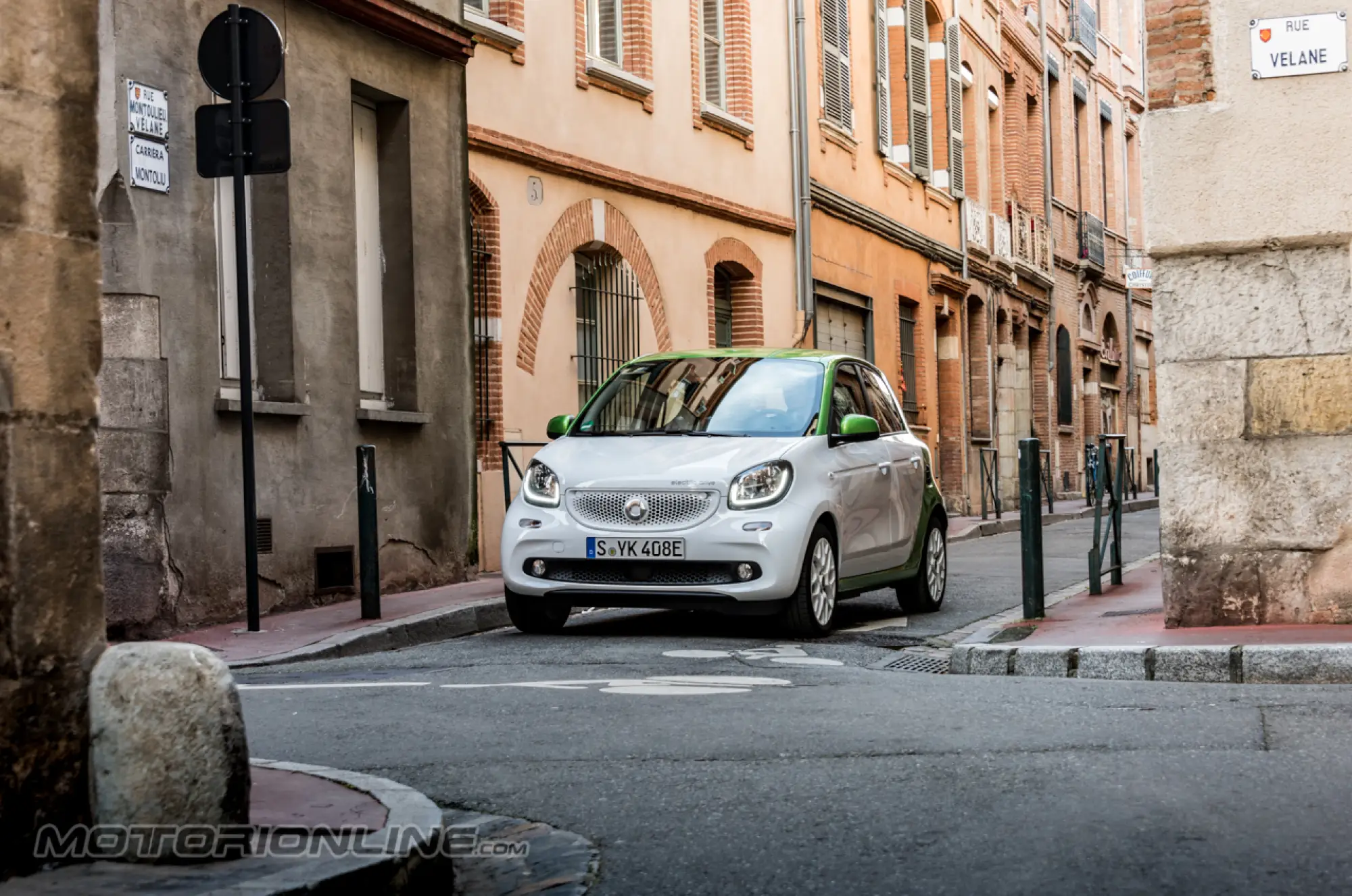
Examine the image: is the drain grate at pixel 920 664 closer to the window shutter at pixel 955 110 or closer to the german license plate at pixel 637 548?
the german license plate at pixel 637 548

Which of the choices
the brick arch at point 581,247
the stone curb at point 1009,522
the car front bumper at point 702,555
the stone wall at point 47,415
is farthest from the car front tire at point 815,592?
the stone curb at point 1009,522

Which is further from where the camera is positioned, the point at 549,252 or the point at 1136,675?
the point at 549,252

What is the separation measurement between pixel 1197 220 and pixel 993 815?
5.46m

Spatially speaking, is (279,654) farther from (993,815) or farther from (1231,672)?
(993,815)

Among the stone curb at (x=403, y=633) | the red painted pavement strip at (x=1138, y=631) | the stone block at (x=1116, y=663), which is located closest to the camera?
the stone block at (x=1116, y=663)

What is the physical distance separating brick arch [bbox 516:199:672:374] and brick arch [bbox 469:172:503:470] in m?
0.45

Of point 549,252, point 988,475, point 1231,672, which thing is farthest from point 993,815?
point 988,475

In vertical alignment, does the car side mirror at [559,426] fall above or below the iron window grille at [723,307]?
below

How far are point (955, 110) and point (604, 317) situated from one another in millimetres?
13695

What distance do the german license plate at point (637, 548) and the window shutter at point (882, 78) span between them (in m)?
17.9

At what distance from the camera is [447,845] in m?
4.73

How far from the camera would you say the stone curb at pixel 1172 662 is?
8.53 metres

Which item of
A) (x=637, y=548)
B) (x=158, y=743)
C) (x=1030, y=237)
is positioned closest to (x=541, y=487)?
(x=637, y=548)

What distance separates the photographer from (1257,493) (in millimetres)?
9867
